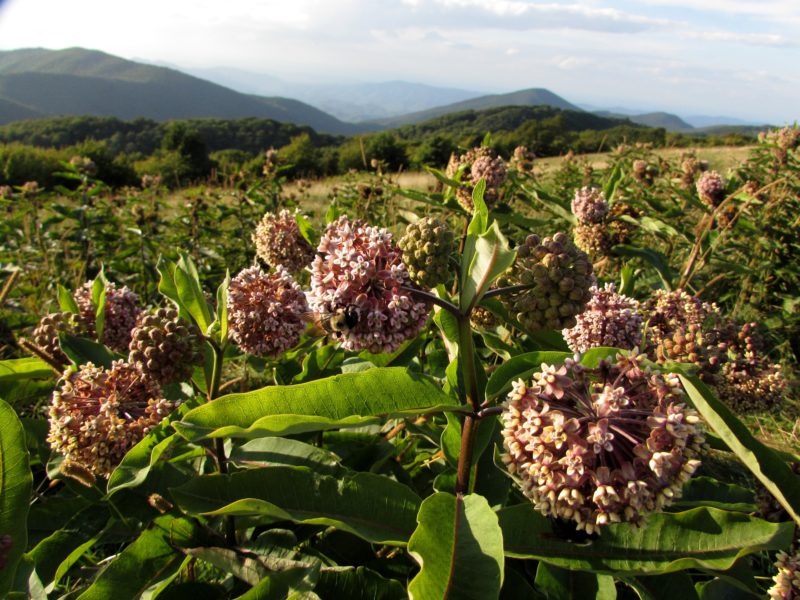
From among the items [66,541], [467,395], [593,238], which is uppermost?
[593,238]

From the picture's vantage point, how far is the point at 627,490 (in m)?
1.19

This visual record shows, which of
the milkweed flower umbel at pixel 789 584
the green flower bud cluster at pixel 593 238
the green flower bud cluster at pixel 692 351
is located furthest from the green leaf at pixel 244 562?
the green flower bud cluster at pixel 593 238

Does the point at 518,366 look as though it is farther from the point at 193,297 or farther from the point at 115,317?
the point at 115,317

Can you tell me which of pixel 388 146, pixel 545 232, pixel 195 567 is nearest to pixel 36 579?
pixel 195 567

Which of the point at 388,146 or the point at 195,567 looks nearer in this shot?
the point at 195,567

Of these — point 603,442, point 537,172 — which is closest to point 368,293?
point 603,442

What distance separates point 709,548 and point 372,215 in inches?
182

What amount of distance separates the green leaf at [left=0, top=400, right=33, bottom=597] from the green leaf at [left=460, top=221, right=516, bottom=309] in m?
1.33

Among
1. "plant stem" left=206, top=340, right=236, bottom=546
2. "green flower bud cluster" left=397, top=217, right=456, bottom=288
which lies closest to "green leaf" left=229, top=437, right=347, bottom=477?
"plant stem" left=206, top=340, right=236, bottom=546

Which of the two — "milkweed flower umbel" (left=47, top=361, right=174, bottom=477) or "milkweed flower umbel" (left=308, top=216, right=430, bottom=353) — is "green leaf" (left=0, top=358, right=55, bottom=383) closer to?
"milkweed flower umbel" (left=47, top=361, right=174, bottom=477)

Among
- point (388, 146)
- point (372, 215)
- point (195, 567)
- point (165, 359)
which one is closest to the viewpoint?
point (165, 359)

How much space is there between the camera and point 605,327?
1969 millimetres

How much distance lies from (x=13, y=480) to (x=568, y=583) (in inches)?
64.1

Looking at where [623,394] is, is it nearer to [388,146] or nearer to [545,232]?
[545,232]
